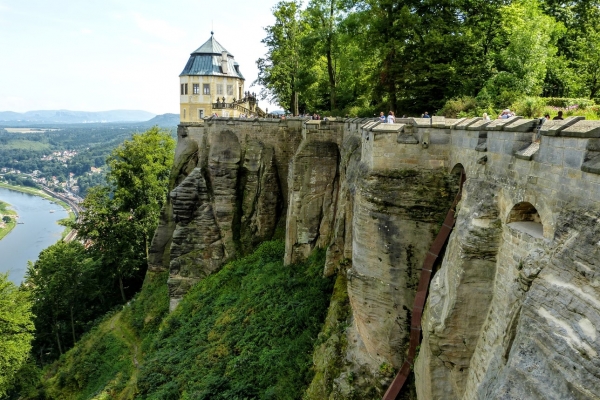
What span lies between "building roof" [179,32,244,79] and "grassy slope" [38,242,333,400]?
2139 cm

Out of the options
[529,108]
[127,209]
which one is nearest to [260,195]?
[529,108]

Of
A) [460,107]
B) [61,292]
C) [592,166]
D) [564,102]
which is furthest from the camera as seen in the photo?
[61,292]

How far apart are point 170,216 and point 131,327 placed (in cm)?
786

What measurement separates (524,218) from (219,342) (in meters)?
15.8

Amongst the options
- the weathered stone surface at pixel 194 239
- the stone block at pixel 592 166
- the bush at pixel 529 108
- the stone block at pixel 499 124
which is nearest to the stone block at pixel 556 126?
the stone block at pixel 592 166

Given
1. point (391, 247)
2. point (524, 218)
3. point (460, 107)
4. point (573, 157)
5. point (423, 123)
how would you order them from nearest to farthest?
point (573, 157)
point (524, 218)
point (423, 123)
point (391, 247)
point (460, 107)

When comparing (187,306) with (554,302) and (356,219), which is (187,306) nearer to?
(356,219)

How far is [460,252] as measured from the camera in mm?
8688

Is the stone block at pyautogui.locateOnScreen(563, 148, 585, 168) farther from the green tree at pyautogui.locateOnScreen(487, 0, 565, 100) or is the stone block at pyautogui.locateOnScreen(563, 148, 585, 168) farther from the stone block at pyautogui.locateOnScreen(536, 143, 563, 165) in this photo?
the green tree at pyautogui.locateOnScreen(487, 0, 565, 100)

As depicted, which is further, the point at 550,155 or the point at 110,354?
the point at 110,354

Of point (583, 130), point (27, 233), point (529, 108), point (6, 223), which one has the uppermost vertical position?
point (529, 108)

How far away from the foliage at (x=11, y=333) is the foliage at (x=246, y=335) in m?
9.46

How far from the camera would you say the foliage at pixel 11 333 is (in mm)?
26656

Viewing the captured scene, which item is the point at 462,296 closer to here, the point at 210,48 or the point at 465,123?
A: the point at 465,123
